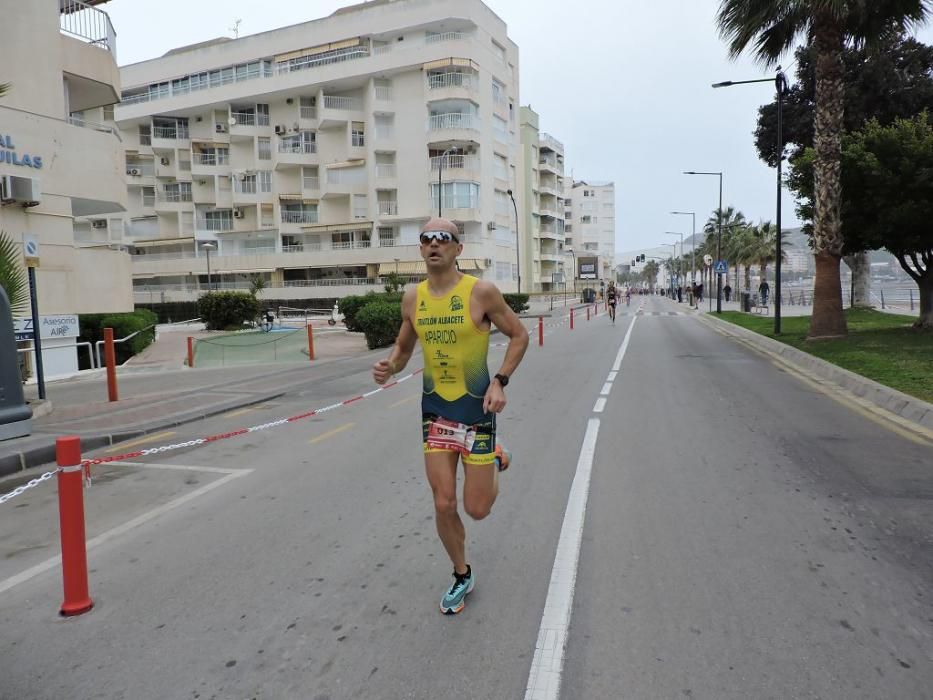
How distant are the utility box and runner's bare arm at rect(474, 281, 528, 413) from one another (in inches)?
261

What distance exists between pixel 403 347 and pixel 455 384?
1.72ft

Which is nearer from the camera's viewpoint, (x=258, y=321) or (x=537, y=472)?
(x=537, y=472)

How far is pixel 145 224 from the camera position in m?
67.7

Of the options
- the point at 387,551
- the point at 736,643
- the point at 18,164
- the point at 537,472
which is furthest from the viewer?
the point at 18,164

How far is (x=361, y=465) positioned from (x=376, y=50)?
180 feet

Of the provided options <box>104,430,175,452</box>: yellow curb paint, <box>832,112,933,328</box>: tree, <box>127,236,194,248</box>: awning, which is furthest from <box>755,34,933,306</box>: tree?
<box>127,236,194,248</box>: awning

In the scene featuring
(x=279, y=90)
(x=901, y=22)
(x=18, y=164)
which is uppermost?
(x=279, y=90)

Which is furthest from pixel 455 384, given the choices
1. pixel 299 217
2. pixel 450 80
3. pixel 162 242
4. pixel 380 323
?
pixel 162 242

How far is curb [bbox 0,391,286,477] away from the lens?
23.3 ft

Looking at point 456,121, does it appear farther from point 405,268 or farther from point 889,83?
point 889,83

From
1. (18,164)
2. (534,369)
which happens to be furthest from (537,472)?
(18,164)

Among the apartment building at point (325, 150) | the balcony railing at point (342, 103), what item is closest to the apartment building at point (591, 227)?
the apartment building at point (325, 150)

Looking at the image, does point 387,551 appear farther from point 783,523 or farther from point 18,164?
point 18,164

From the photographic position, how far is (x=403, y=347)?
3.86 m
